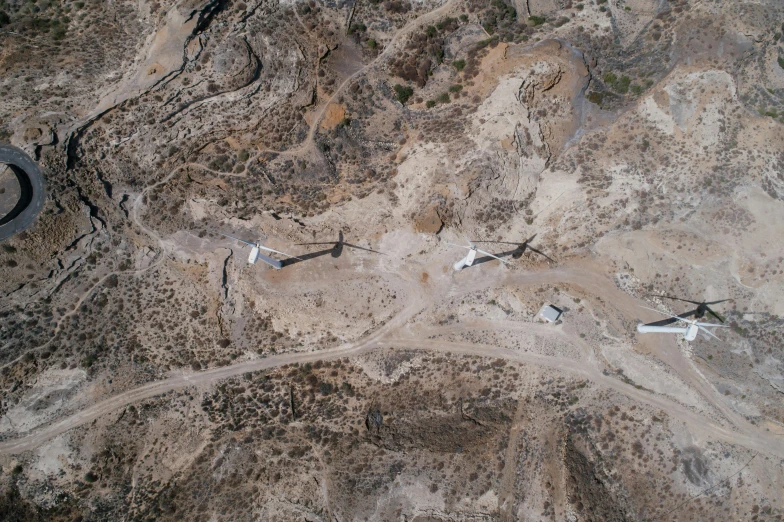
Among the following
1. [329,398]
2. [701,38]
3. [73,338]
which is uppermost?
[701,38]

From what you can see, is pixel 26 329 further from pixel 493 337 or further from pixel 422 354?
pixel 493 337

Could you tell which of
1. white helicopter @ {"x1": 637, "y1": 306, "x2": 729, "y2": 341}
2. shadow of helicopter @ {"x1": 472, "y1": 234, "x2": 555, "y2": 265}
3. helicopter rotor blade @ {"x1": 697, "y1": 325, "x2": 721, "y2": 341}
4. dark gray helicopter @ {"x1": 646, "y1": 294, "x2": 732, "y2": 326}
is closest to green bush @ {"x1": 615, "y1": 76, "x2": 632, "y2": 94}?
shadow of helicopter @ {"x1": 472, "y1": 234, "x2": 555, "y2": 265}

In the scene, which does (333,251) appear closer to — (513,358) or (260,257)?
(260,257)

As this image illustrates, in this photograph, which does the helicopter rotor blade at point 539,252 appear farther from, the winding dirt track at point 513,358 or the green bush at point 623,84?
the green bush at point 623,84

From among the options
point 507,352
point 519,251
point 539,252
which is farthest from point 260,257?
point 539,252

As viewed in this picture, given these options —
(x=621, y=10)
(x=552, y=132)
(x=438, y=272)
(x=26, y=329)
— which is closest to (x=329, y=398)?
(x=438, y=272)

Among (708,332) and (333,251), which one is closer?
(708,332)

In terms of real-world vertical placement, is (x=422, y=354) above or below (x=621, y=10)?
below
